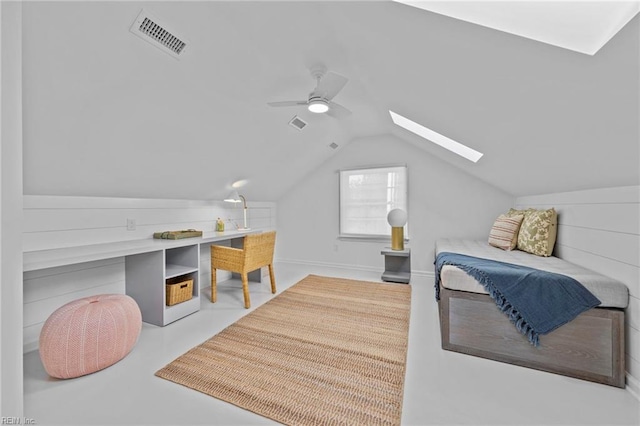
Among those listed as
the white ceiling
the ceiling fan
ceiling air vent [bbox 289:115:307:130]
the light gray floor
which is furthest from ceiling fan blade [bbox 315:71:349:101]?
the light gray floor

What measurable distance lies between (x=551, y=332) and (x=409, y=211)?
262 centimetres

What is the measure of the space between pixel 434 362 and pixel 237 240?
2.78m

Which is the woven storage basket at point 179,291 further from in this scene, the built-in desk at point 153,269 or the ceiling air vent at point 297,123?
the ceiling air vent at point 297,123

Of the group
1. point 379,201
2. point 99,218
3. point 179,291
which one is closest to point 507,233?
point 379,201

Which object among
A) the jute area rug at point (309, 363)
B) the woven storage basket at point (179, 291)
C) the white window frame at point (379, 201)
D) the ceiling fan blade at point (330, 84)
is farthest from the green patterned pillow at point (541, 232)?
the woven storage basket at point (179, 291)

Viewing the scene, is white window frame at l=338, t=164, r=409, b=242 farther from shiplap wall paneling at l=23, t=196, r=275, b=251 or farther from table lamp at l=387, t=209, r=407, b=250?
shiplap wall paneling at l=23, t=196, r=275, b=251

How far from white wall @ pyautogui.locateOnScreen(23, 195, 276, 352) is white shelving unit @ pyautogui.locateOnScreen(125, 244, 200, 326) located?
168 mm

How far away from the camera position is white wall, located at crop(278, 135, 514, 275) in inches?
151

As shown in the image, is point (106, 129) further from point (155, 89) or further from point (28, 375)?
point (28, 375)

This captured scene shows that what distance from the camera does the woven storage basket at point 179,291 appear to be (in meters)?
2.45

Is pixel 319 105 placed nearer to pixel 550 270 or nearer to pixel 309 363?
pixel 309 363

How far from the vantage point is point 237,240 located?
369cm

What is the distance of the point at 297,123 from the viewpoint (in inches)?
125

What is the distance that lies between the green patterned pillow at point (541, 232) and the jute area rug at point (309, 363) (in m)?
1.38
